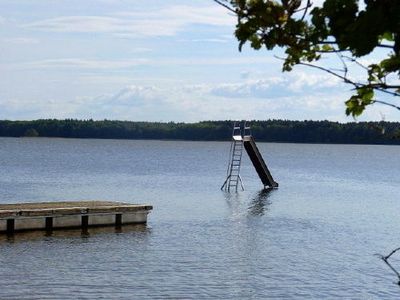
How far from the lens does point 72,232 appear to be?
32438mm

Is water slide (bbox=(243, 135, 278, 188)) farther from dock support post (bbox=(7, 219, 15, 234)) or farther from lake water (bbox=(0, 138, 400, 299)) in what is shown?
dock support post (bbox=(7, 219, 15, 234))

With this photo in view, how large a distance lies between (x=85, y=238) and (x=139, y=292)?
10.1m

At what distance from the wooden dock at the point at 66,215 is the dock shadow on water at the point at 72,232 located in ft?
0.87

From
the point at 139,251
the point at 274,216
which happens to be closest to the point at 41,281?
the point at 139,251

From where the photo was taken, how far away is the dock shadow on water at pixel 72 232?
A: 29.8m

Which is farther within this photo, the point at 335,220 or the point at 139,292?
the point at 335,220

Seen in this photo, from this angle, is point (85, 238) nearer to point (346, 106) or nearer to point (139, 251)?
point (139, 251)

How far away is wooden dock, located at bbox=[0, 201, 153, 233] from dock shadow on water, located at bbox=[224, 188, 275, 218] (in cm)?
1021

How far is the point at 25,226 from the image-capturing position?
31250 millimetres

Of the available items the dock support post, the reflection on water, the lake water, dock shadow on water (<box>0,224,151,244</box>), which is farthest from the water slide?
the dock support post

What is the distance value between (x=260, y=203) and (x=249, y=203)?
99 centimetres

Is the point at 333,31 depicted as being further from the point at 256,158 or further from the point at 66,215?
the point at 256,158

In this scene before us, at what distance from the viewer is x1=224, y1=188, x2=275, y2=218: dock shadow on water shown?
153 feet

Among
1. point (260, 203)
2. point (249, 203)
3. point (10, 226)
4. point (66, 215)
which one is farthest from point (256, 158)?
point (10, 226)
